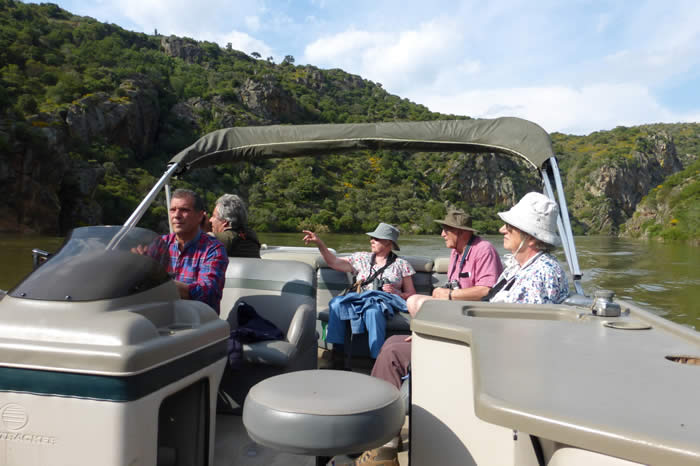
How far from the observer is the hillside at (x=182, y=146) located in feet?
90.4

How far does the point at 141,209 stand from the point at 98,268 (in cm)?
134

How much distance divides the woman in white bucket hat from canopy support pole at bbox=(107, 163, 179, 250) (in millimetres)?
1548

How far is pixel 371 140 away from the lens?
3676mm

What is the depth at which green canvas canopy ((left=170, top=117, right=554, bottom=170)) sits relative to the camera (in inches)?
132

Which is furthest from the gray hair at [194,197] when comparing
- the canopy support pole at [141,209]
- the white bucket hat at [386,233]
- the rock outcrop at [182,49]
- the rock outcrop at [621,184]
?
the rock outcrop at [182,49]

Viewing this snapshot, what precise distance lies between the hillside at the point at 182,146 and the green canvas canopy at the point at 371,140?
1613cm

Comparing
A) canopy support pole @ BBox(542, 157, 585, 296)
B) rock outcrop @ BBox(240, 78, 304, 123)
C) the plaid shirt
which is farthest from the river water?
rock outcrop @ BBox(240, 78, 304, 123)

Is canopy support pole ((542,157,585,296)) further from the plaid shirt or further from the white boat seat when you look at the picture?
the plaid shirt

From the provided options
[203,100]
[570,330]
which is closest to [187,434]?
[570,330]

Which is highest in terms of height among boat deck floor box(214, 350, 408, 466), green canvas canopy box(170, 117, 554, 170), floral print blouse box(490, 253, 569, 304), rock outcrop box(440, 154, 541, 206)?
rock outcrop box(440, 154, 541, 206)

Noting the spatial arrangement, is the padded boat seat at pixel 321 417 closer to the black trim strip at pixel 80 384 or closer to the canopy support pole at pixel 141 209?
the black trim strip at pixel 80 384

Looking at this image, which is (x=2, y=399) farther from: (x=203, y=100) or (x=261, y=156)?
(x=203, y=100)

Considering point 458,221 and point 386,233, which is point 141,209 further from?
point 458,221

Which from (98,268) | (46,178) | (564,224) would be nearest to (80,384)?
(98,268)
